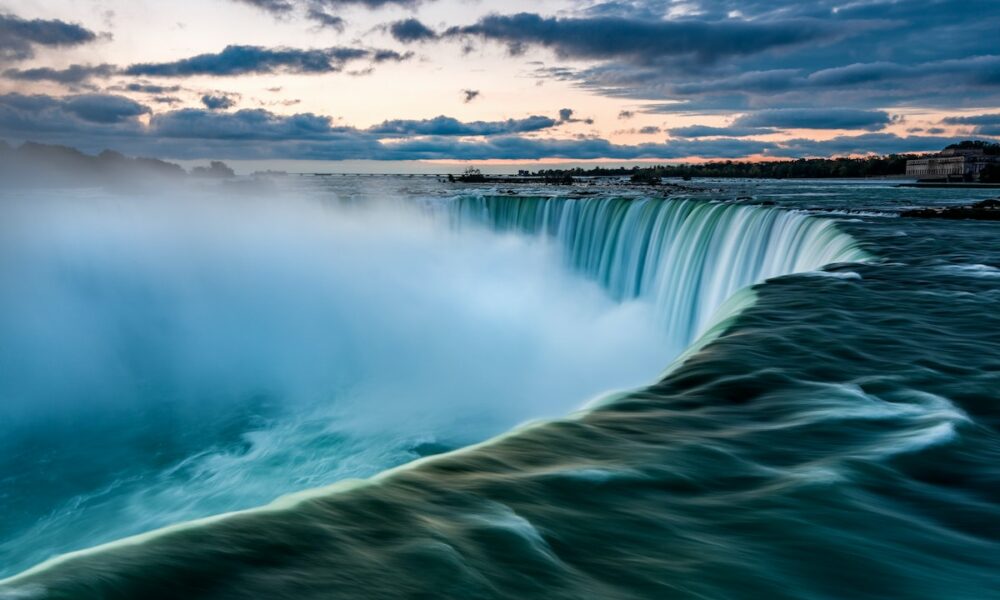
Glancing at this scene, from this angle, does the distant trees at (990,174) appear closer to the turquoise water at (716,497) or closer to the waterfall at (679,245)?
the waterfall at (679,245)

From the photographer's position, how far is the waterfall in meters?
16.8

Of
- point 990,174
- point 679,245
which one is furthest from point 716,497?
point 990,174

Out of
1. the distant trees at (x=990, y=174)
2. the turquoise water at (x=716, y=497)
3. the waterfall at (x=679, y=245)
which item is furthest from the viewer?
the distant trees at (x=990, y=174)

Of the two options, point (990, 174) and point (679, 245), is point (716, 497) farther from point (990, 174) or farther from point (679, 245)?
point (990, 174)

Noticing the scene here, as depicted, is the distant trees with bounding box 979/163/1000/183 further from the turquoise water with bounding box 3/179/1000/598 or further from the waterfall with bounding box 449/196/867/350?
the turquoise water with bounding box 3/179/1000/598

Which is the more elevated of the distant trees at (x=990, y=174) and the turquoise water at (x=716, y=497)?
the distant trees at (x=990, y=174)

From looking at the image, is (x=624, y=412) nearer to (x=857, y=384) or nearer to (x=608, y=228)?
(x=857, y=384)

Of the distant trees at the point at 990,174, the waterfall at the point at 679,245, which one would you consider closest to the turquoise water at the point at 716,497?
the waterfall at the point at 679,245

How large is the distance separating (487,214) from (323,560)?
35.6 metres

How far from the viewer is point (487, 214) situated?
37.9m

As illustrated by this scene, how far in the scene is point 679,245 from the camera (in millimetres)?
23219

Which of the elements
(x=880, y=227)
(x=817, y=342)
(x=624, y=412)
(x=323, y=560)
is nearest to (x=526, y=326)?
(x=880, y=227)

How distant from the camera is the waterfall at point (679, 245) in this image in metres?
16.8

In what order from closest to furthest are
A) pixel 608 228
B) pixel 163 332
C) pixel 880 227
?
pixel 880 227 → pixel 163 332 → pixel 608 228
